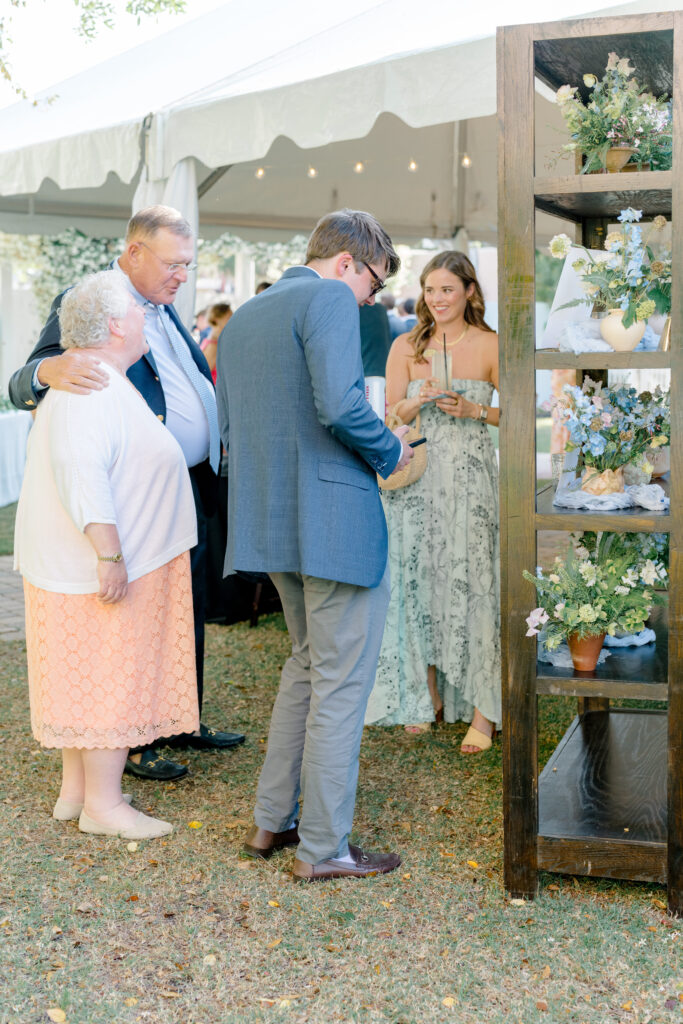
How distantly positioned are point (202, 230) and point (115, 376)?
705cm

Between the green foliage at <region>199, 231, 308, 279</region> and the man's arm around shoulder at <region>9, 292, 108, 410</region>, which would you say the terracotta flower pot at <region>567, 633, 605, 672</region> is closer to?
the man's arm around shoulder at <region>9, 292, 108, 410</region>

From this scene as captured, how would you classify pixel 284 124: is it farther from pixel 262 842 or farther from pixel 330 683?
pixel 262 842

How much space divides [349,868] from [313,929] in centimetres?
29

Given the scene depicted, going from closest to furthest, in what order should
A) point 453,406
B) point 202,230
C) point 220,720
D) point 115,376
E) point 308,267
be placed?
point 308,267
point 115,376
point 453,406
point 220,720
point 202,230

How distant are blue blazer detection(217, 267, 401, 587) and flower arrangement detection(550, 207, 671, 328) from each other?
23.1 inches

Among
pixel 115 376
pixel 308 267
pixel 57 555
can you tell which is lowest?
pixel 57 555

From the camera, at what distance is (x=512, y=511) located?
2.72 metres

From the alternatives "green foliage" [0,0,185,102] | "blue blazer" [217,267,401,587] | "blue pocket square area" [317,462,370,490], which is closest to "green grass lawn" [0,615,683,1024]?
"blue blazer" [217,267,401,587]

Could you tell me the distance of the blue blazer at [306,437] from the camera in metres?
2.64

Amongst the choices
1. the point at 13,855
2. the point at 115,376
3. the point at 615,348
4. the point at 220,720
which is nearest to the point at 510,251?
the point at 615,348

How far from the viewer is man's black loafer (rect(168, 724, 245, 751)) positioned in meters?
4.07

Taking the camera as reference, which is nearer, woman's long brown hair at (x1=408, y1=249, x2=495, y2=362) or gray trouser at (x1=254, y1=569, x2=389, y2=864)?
gray trouser at (x1=254, y1=569, x2=389, y2=864)

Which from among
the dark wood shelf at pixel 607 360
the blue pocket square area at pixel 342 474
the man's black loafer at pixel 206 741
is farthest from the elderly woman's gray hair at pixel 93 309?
the man's black loafer at pixel 206 741

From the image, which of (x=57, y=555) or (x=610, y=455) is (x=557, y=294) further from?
(x=57, y=555)
